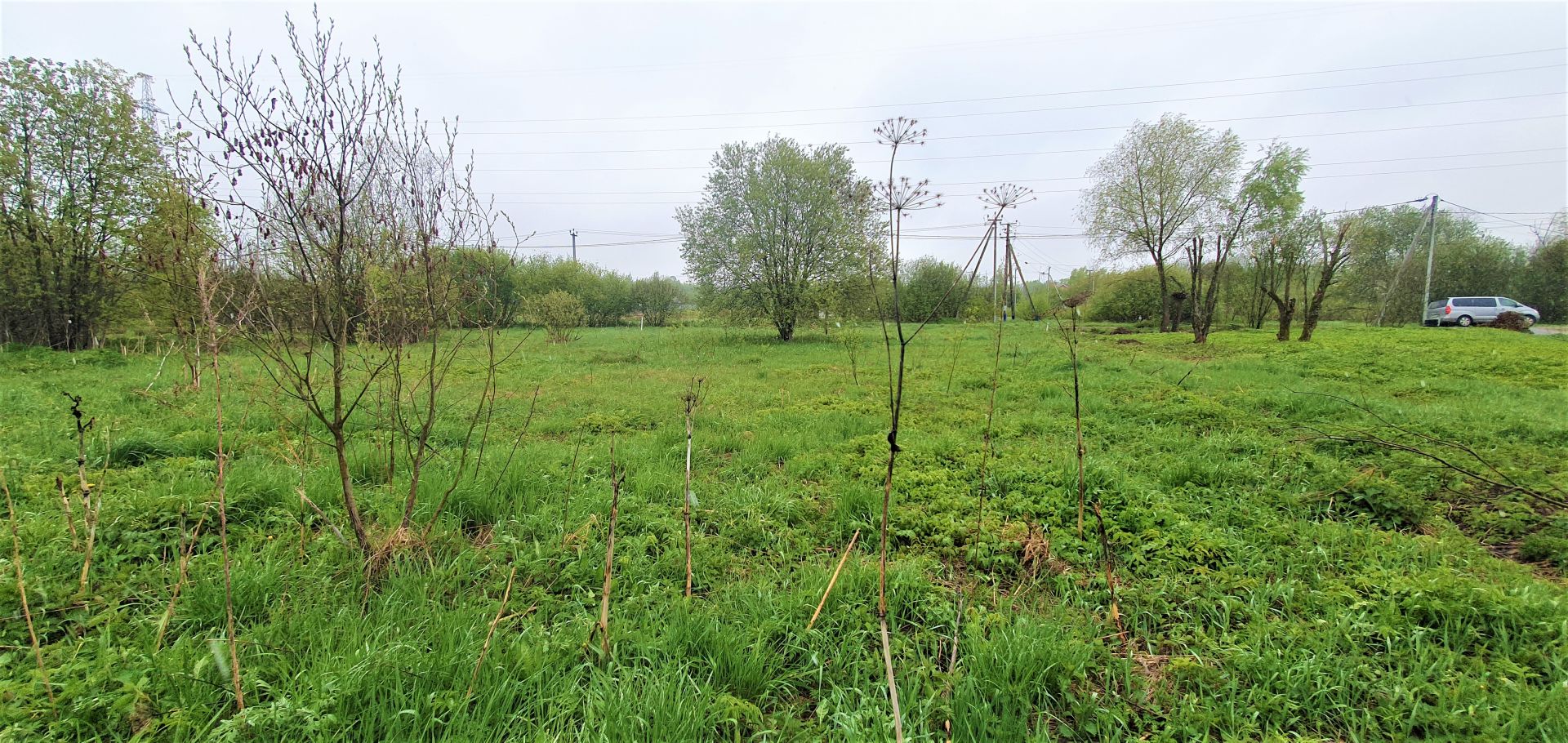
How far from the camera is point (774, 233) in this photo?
16422mm

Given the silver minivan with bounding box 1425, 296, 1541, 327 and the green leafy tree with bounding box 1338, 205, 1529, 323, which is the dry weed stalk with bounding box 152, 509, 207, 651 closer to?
the green leafy tree with bounding box 1338, 205, 1529, 323

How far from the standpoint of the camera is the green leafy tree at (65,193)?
34.0ft

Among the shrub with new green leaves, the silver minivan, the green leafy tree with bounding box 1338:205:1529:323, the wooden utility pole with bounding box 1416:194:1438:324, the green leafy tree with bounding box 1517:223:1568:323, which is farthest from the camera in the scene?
the green leafy tree with bounding box 1338:205:1529:323

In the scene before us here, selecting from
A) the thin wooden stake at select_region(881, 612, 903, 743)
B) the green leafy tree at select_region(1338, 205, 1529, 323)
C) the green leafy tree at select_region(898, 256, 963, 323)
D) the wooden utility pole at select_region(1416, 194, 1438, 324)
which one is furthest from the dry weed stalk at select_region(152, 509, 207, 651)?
the wooden utility pole at select_region(1416, 194, 1438, 324)

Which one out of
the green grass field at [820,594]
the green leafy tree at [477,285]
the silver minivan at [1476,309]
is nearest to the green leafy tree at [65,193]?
the green grass field at [820,594]

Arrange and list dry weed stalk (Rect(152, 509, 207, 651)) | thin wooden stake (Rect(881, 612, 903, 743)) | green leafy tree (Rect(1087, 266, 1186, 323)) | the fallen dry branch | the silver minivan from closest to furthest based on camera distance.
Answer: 1. thin wooden stake (Rect(881, 612, 903, 743))
2. dry weed stalk (Rect(152, 509, 207, 651))
3. the fallen dry branch
4. the silver minivan
5. green leafy tree (Rect(1087, 266, 1186, 323))

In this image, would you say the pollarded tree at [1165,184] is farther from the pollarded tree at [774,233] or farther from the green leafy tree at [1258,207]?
the pollarded tree at [774,233]

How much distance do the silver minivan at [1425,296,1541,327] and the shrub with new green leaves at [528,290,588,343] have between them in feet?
119

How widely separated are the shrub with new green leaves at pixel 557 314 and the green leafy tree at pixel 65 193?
7.93 m

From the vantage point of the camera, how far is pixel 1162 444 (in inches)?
177

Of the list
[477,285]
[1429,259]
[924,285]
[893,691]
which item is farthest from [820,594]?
[1429,259]

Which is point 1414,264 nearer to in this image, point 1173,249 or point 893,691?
point 1173,249

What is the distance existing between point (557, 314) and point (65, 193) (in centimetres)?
996

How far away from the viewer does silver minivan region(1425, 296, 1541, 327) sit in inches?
843
